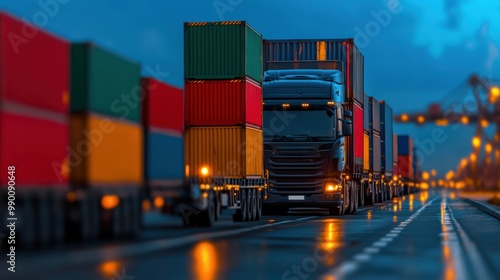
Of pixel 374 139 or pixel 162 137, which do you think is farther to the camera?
pixel 374 139

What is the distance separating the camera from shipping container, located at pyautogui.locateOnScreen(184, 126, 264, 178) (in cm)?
3020

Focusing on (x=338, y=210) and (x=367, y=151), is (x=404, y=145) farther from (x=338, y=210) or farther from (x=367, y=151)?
(x=338, y=210)

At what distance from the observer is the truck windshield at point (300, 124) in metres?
34.9

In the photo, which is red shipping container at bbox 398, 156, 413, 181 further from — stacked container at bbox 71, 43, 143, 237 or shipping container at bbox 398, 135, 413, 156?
stacked container at bbox 71, 43, 143, 237

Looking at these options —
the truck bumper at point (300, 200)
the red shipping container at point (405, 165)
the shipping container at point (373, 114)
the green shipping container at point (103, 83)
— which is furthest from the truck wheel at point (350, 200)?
the red shipping container at point (405, 165)

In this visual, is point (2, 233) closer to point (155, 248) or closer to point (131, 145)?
point (155, 248)

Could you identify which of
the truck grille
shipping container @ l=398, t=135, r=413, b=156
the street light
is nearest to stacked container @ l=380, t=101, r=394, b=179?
shipping container @ l=398, t=135, r=413, b=156

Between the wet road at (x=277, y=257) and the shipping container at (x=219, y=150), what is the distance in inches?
232

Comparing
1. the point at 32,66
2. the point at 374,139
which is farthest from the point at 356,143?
the point at 32,66

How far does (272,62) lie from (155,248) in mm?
21759

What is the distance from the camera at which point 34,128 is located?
17.2m

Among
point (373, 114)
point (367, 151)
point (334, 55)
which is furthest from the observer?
point (373, 114)

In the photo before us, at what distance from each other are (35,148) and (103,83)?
3021 mm

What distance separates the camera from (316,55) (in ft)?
134
